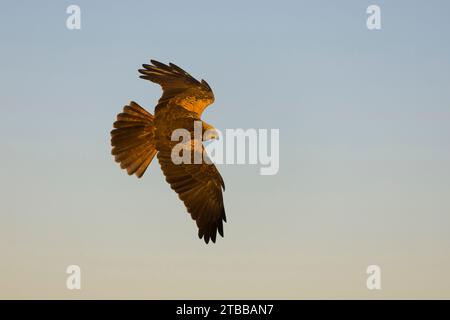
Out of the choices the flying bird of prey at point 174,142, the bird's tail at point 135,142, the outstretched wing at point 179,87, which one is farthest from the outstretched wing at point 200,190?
the outstretched wing at point 179,87

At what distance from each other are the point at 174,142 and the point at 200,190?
912 mm

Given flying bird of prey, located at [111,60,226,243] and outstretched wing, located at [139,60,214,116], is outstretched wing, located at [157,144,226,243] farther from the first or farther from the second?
outstretched wing, located at [139,60,214,116]

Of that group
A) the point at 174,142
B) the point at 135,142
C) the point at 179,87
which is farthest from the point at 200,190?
the point at 179,87

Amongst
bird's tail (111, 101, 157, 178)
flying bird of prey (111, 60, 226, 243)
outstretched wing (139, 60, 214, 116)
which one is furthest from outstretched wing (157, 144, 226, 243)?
outstretched wing (139, 60, 214, 116)

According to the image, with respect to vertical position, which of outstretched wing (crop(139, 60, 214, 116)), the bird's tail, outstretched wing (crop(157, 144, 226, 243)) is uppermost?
outstretched wing (crop(139, 60, 214, 116))

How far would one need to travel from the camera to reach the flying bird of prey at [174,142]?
64.2ft

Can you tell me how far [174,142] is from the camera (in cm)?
1966

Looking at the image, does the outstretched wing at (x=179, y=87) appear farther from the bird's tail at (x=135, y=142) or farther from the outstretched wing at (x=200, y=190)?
the outstretched wing at (x=200, y=190)

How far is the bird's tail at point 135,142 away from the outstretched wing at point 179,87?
48 centimetres

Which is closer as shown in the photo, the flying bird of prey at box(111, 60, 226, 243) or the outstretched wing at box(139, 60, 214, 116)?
the flying bird of prey at box(111, 60, 226, 243)

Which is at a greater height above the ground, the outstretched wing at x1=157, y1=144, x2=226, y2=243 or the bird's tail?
the bird's tail

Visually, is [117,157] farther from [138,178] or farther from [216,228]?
[216,228]

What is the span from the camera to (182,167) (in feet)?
64.0

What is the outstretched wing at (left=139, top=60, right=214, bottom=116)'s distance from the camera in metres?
20.4
